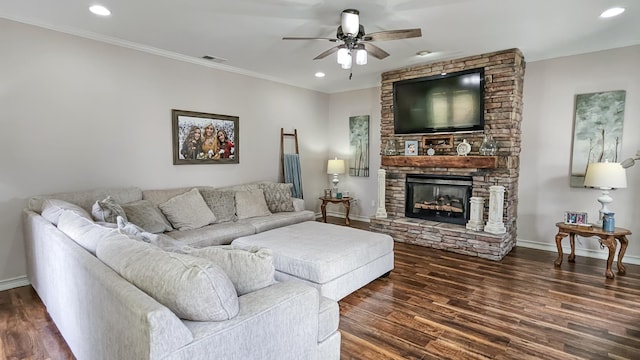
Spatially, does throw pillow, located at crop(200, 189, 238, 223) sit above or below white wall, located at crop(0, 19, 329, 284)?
below

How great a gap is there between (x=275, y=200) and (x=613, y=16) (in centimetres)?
442

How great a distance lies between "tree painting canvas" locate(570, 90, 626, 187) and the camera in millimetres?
4074

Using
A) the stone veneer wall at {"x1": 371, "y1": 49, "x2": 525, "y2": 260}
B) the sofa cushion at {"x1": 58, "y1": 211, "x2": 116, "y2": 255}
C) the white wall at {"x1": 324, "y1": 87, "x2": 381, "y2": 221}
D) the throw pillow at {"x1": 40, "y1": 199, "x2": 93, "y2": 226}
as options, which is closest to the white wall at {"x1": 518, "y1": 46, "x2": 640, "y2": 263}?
the stone veneer wall at {"x1": 371, "y1": 49, "x2": 525, "y2": 260}

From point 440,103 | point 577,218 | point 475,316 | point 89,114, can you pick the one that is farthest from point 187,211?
point 577,218

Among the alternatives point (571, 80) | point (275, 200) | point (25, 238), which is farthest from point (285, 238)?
point (571, 80)

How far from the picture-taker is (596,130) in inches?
165

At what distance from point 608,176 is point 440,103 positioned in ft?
7.18

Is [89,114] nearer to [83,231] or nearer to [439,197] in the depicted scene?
[83,231]

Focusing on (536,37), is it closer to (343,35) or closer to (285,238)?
(343,35)

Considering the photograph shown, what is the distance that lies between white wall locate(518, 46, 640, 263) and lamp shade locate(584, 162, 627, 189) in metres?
0.68

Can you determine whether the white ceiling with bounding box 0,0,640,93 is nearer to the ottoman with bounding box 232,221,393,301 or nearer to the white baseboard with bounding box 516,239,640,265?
the ottoman with bounding box 232,221,393,301

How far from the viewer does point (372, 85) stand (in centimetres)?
629

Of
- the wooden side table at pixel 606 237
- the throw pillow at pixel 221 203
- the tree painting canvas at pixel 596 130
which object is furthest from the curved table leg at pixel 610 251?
the throw pillow at pixel 221 203

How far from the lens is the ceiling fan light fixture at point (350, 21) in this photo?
113 inches
